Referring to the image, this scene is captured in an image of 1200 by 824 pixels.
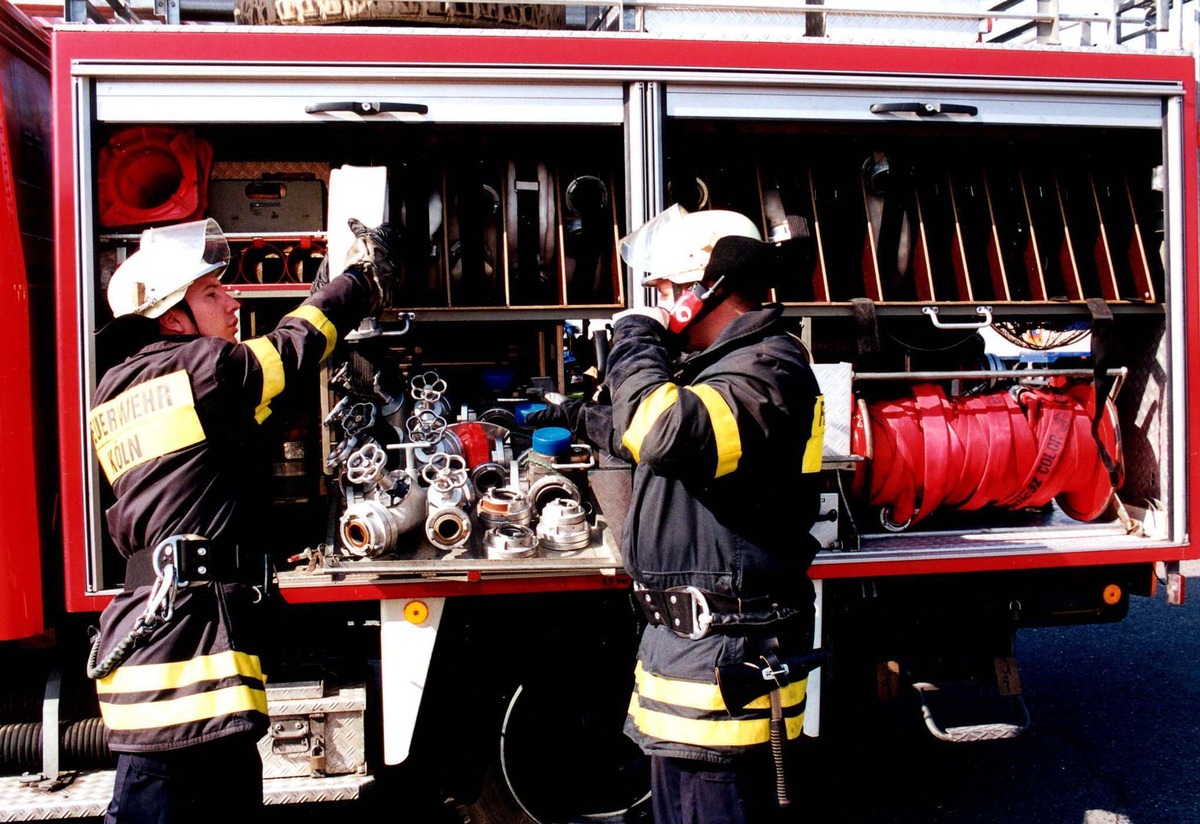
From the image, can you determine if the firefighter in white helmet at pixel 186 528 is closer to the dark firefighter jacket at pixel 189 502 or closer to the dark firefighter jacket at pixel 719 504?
the dark firefighter jacket at pixel 189 502

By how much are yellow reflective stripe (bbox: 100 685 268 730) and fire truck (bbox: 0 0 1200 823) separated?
49 centimetres

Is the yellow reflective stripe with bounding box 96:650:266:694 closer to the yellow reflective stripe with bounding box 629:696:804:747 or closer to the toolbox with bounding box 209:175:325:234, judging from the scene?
the yellow reflective stripe with bounding box 629:696:804:747

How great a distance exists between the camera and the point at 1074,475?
12.1 feet

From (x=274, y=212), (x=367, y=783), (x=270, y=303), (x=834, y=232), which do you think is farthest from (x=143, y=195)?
(x=834, y=232)

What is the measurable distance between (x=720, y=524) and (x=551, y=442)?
1032 mm

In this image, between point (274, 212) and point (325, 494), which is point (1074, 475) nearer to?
point (325, 494)

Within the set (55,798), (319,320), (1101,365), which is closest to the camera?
(319,320)

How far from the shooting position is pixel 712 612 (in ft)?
7.93

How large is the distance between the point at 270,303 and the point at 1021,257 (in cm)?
317

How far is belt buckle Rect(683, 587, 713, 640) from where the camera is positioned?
2.40m

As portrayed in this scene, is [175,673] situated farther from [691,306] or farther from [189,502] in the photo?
[691,306]

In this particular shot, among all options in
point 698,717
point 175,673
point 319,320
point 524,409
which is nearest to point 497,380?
point 524,409

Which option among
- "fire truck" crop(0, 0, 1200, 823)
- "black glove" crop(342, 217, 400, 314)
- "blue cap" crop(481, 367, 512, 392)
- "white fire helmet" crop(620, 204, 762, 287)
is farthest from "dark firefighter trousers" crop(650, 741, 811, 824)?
"blue cap" crop(481, 367, 512, 392)

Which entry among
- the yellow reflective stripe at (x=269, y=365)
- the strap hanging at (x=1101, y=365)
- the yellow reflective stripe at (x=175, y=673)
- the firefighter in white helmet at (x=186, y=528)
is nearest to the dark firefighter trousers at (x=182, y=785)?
the firefighter in white helmet at (x=186, y=528)
